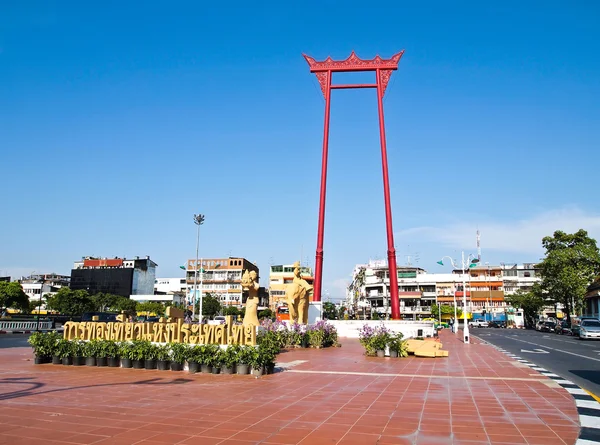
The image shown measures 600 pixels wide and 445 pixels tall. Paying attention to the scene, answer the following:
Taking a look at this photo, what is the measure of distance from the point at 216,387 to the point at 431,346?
8.31m

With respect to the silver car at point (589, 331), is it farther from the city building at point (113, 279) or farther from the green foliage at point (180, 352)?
the city building at point (113, 279)

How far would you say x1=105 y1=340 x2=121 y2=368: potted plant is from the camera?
10844mm

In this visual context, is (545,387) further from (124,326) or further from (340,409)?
(124,326)

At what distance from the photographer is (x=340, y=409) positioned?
6.57m

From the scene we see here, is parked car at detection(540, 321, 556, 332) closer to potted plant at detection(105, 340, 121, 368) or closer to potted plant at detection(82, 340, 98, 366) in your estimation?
potted plant at detection(105, 340, 121, 368)

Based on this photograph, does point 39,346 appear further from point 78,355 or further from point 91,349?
point 91,349

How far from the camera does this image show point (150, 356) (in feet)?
34.3

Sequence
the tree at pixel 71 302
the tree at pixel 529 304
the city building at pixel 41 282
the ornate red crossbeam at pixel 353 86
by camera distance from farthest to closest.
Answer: the city building at pixel 41 282
the tree at pixel 529 304
the tree at pixel 71 302
the ornate red crossbeam at pixel 353 86

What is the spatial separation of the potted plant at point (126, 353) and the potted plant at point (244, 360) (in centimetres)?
255

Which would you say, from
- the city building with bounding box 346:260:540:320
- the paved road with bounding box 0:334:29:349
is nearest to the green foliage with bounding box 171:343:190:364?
the paved road with bounding box 0:334:29:349

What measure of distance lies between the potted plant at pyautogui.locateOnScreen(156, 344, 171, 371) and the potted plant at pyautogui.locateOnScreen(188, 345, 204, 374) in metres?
0.61

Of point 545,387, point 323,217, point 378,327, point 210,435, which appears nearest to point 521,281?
point 323,217

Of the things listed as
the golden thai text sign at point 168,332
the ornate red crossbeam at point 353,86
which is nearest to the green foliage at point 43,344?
the golden thai text sign at point 168,332

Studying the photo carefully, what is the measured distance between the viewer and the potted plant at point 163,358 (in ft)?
33.9
